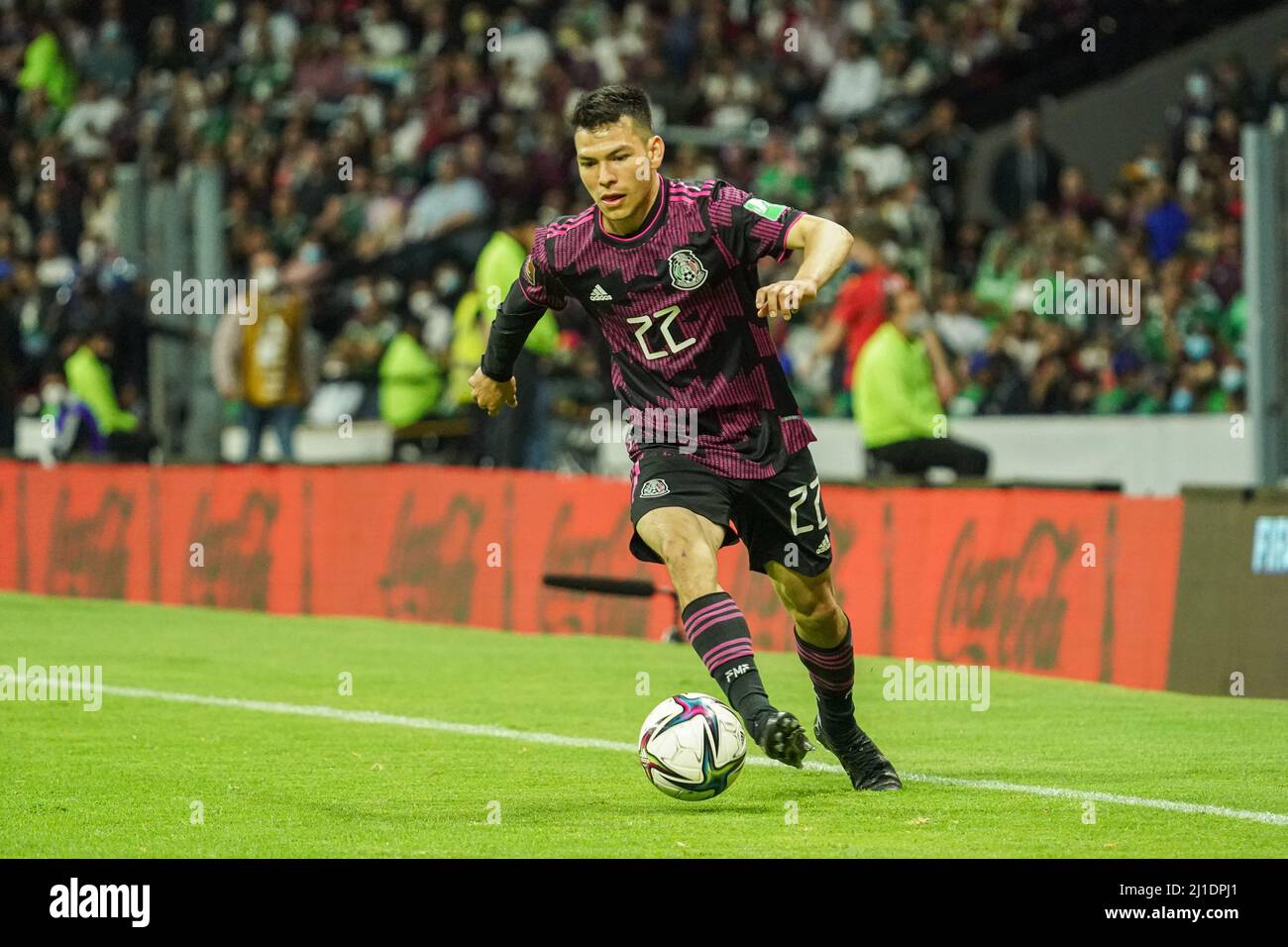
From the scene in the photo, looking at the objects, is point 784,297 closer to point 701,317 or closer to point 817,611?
point 701,317

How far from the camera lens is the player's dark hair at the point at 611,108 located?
8.11 meters

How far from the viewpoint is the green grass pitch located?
7543 millimetres

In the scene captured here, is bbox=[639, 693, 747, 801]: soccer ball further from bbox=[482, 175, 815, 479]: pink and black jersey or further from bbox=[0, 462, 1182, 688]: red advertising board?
bbox=[0, 462, 1182, 688]: red advertising board

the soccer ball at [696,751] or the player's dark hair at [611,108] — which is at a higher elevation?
the player's dark hair at [611,108]

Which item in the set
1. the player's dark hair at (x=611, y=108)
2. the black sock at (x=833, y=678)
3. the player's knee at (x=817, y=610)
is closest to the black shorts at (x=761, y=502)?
the player's knee at (x=817, y=610)

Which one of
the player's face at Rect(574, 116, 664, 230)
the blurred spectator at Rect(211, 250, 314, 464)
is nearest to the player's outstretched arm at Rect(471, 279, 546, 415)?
the player's face at Rect(574, 116, 664, 230)

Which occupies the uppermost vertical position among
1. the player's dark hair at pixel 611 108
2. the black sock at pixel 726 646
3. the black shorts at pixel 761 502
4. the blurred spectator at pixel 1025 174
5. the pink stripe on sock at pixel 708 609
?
the blurred spectator at pixel 1025 174

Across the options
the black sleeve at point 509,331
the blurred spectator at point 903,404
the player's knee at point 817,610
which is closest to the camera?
the player's knee at point 817,610

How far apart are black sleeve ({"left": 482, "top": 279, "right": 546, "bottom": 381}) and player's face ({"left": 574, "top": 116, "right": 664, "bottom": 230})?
611mm

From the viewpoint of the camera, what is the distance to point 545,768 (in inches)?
373

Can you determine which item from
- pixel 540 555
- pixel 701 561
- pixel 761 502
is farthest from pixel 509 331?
pixel 540 555

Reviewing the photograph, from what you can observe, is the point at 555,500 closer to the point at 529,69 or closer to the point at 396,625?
the point at 396,625

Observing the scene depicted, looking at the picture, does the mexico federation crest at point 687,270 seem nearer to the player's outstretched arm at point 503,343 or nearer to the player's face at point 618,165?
the player's face at point 618,165
